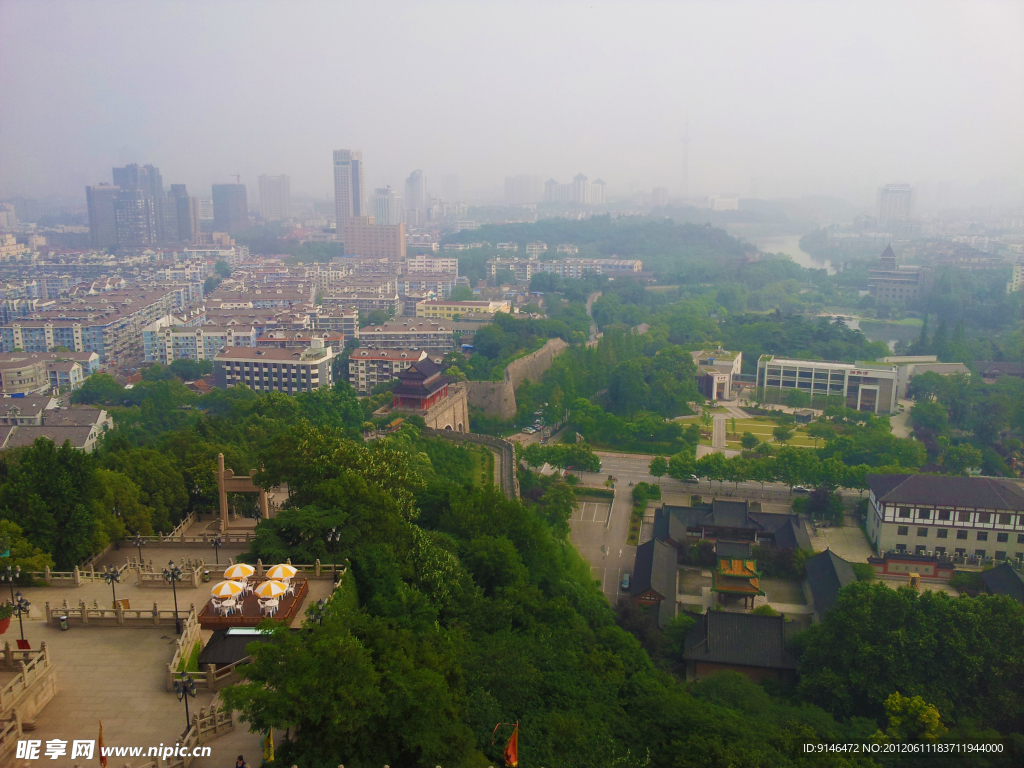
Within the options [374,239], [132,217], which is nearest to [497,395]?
[374,239]

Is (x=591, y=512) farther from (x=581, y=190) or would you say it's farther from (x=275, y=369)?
(x=581, y=190)

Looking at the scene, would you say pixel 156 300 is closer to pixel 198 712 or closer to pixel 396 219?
pixel 198 712

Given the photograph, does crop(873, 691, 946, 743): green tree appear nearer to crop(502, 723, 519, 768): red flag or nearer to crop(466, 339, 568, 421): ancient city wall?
crop(502, 723, 519, 768): red flag

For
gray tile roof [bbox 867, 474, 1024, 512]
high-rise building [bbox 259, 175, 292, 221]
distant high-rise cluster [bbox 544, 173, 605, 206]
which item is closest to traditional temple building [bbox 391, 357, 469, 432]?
gray tile roof [bbox 867, 474, 1024, 512]

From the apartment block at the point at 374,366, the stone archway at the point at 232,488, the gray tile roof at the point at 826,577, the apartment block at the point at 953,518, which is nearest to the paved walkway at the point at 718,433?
the apartment block at the point at 953,518

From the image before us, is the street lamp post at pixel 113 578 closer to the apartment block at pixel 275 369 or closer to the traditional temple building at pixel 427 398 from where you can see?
the traditional temple building at pixel 427 398

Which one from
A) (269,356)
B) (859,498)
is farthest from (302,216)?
(859,498)
